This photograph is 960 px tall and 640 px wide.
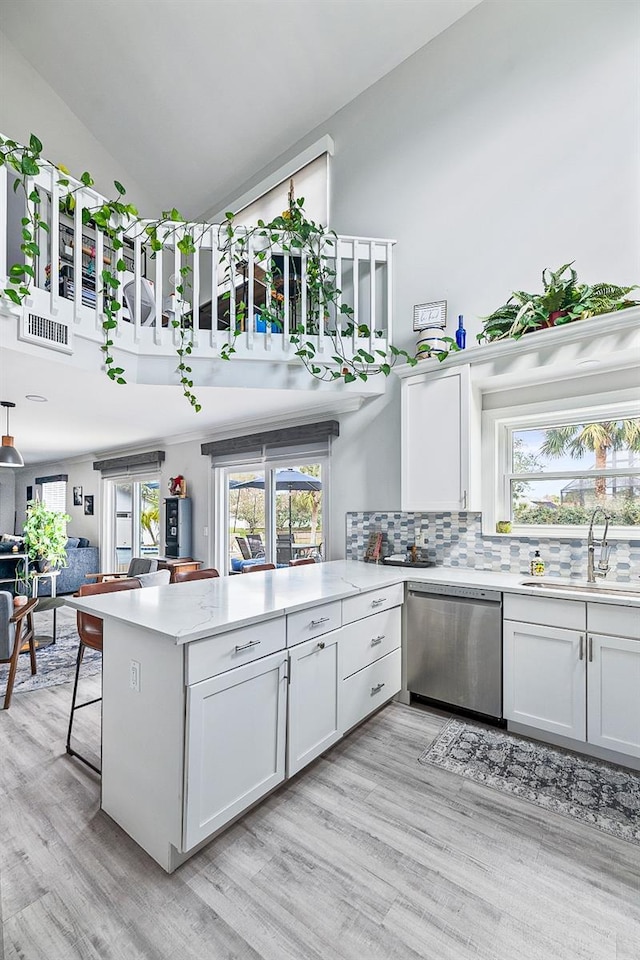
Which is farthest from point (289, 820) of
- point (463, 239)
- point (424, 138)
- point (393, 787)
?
point (424, 138)

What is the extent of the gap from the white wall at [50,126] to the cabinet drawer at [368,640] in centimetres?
648

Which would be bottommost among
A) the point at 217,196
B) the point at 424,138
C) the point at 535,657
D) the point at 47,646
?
the point at 47,646

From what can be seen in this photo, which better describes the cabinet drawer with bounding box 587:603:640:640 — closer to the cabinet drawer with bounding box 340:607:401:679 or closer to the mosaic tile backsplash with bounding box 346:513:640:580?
the mosaic tile backsplash with bounding box 346:513:640:580

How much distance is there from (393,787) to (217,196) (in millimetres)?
6577

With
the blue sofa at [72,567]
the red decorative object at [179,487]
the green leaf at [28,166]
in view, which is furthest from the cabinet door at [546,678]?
the blue sofa at [72,567]

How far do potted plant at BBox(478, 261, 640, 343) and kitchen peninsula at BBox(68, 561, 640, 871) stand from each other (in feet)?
5.46

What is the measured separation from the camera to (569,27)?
10.5ft

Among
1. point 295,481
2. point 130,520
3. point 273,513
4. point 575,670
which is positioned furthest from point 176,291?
point 130,520

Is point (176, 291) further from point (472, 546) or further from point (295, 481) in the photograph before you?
point (472, 546)

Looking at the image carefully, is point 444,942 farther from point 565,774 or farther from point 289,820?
point 565,774

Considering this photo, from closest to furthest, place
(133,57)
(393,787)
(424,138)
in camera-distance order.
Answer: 1. (393,787)
2. (424,138)
3. (133,57)

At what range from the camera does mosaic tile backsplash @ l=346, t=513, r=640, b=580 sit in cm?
279

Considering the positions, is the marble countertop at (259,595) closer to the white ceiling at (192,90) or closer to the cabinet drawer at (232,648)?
the cabinet drawer at (232,648)

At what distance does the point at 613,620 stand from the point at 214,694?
6.59 ft
